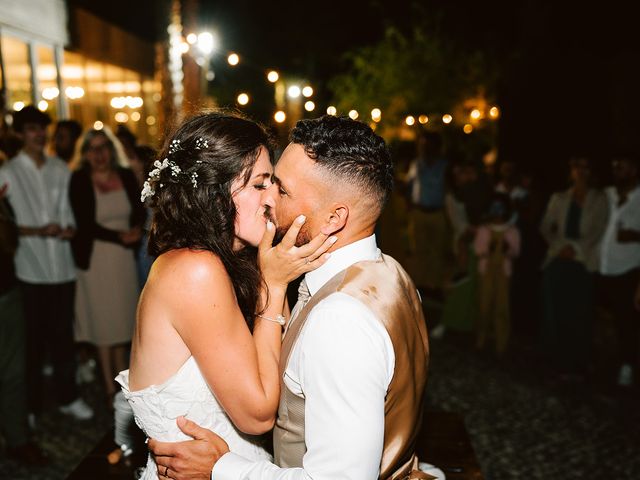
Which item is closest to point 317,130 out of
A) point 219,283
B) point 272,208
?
point 272,208

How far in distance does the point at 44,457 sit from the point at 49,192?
5.90 feet

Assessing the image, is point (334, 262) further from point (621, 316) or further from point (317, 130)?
point (621, 316)

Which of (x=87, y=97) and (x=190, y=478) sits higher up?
(x=87, y=97)

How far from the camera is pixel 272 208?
1.81m

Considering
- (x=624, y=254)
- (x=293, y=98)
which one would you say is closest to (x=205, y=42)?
(x=624, y=254)

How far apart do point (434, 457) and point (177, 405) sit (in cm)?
121

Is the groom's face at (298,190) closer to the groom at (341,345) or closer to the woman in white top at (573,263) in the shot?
the groom at (341,345)

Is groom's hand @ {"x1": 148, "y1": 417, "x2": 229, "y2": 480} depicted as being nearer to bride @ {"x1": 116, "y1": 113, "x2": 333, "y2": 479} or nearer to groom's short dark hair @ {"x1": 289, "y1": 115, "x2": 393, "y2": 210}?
bride @ {"x1": 116, "y1": 113, "x2": 333, "y2": 479}

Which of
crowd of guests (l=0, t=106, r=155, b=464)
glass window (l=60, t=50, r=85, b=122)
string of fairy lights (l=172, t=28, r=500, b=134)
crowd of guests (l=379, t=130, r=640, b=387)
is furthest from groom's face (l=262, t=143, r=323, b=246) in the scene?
glass window (l=60, t=50, r=85, b=122)

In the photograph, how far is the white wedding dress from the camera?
182 cm

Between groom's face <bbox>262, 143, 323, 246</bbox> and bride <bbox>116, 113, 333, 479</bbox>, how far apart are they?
0.04 m

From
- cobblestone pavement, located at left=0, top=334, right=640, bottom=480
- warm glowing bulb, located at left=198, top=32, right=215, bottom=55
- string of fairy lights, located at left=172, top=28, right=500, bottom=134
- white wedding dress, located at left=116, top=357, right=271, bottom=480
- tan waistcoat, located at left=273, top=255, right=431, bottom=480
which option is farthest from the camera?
warm glowing bulb, located at left=198, top=32, right=215, bottom=55

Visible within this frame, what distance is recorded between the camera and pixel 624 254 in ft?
16.2

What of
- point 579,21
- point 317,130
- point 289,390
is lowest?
point 289,390
